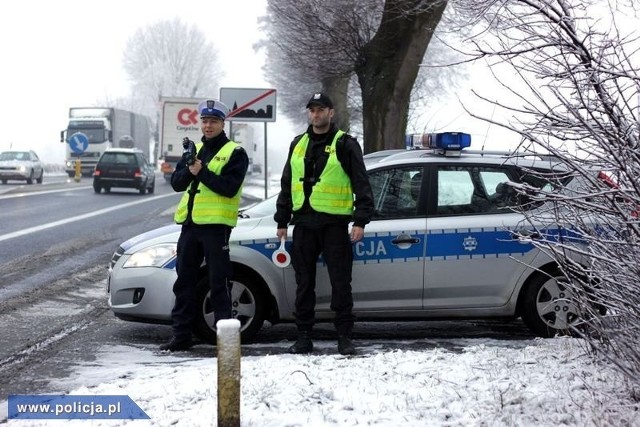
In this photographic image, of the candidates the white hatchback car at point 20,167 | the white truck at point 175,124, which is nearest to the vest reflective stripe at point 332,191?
the white truck at point 175,124

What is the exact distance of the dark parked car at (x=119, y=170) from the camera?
96.8 feet

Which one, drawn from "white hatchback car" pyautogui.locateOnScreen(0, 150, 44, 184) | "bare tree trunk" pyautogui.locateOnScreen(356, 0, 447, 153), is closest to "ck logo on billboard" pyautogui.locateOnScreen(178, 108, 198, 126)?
"white hatchback car" pyautogui.locateOnScreen(0, 150, 44, 184)

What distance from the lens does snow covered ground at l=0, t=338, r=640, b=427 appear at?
408cm

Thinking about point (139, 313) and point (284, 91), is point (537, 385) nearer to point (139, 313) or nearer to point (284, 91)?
point (139, 313)

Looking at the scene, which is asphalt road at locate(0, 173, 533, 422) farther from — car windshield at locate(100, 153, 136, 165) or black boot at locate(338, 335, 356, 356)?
car windshield at locate(100, 153, 136, 165)

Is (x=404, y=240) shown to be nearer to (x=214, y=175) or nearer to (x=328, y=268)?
(x=328, y=268)

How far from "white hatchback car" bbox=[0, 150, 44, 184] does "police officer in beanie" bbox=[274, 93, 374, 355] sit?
106ft

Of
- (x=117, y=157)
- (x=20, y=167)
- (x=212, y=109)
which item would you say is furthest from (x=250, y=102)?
(x=20, y=167)

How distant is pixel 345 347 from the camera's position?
5.96 meters

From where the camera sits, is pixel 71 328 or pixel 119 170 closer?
pixel 71 328

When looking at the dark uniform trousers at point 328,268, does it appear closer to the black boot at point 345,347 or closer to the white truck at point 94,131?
the black boot at point 345,347

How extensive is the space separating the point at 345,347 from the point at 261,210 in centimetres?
153

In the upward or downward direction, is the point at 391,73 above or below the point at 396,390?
above

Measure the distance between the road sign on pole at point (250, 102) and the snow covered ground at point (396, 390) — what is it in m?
9.06
